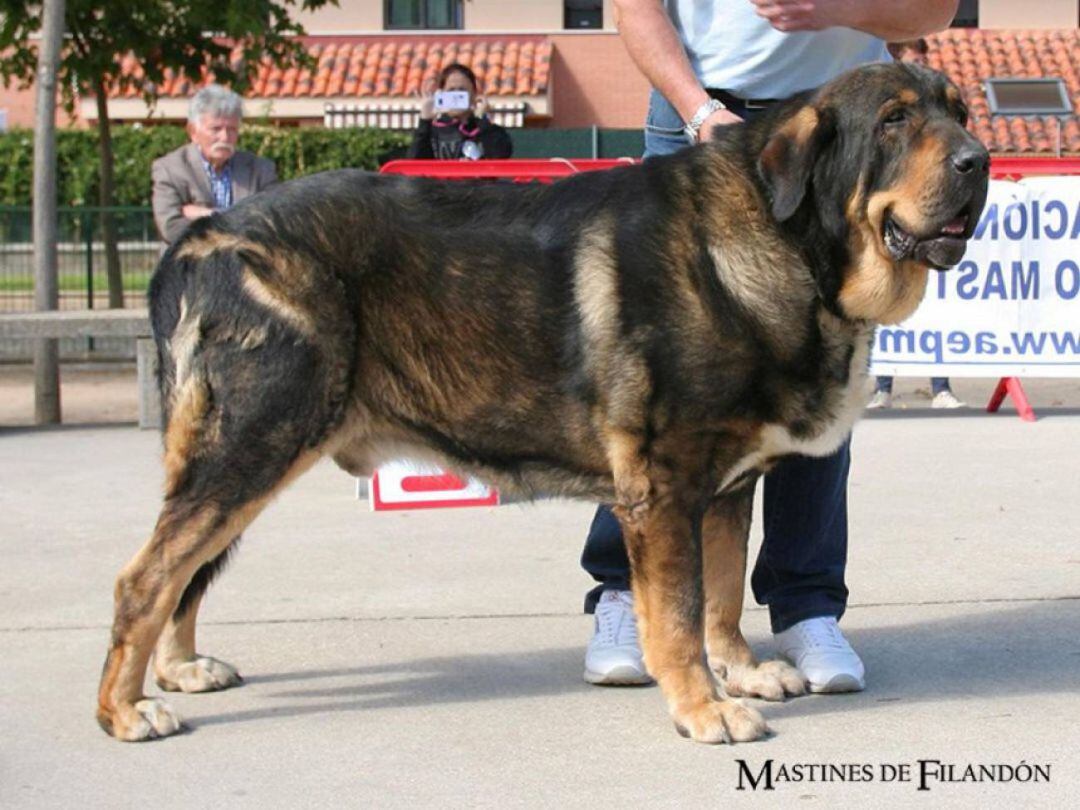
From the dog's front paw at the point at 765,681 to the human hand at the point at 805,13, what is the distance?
1793mm

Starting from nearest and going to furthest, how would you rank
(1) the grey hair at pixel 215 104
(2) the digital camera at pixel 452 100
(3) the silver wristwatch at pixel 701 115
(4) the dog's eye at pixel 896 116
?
(4) the dog's eye at pixel 896 116, (3) the silver wristwatch at pixel 701 115, (1) the grey hair at pixel 215 104, (2) the digital camera at pixel 452 100

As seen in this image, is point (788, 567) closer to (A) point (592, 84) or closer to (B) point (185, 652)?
(B) point (185, 652)

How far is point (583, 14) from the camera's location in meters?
29.3

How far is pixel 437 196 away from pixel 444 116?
6693 millimetres

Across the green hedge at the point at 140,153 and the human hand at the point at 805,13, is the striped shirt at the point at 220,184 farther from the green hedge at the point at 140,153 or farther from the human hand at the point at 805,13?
the green hedge at the point at 140,153

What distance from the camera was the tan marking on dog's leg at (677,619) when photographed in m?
4.15

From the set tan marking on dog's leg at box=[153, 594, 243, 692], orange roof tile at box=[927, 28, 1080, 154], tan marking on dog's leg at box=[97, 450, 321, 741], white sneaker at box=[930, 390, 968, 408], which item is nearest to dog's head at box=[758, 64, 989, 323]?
tan marking on dog's leg at box=[97, 450, 321, 741]

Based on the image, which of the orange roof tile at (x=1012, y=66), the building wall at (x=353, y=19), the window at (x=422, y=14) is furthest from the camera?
the window at (x=422, y=14)

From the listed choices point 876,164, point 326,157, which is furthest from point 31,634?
point 326,157

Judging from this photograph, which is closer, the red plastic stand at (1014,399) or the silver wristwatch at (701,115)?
the silver wristwatch at (701,115)

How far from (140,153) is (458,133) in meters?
13.5

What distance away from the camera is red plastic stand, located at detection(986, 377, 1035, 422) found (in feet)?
30.9

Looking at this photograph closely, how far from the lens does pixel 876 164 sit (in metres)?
4.01

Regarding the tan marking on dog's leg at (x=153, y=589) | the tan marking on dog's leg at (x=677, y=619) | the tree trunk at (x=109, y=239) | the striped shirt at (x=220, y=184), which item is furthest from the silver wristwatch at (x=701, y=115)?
the tree trunk at (x=109, y=239)
